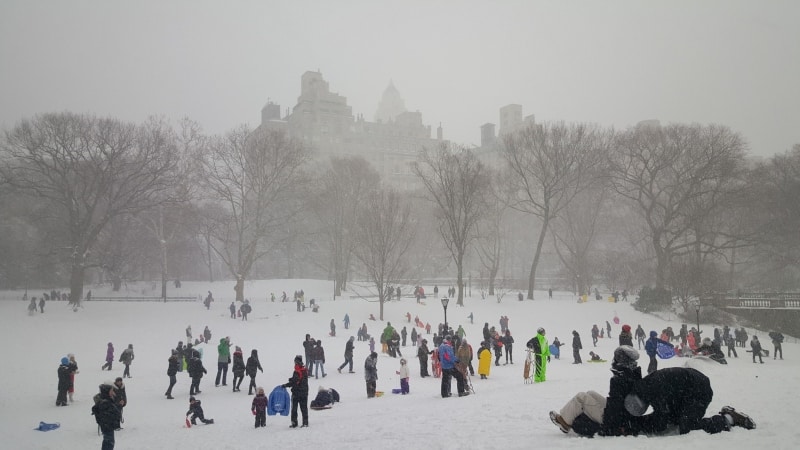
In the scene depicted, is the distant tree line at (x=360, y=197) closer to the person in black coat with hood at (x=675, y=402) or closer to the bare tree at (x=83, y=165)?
the bare tree at (x=83, y=165)

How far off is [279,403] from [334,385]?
592 centimetres

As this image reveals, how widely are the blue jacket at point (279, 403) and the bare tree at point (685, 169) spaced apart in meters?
35.9

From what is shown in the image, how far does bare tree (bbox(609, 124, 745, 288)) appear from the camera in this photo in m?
41.1

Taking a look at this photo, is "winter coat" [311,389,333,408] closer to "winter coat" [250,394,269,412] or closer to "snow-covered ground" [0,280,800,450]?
"snow-covered ground" [0,280,800,450]

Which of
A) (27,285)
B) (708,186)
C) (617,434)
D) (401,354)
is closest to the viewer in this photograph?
(617,434)

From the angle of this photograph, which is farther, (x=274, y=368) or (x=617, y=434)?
(x=274, y=368)

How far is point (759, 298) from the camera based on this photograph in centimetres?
3631

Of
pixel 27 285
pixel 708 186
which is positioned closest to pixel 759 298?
pixel 708 186

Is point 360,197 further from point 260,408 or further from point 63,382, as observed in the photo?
point 260,408

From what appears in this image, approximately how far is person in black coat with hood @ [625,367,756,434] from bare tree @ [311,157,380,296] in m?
42.0

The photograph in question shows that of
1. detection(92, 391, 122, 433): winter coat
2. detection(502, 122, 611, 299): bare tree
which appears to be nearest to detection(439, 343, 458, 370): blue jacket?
detection(92, 391, 122, 433): winter coat

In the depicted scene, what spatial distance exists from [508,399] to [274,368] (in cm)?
1373

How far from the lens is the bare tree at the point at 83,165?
36031 mm

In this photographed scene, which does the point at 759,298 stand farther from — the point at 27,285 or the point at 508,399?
the point at 27,285
